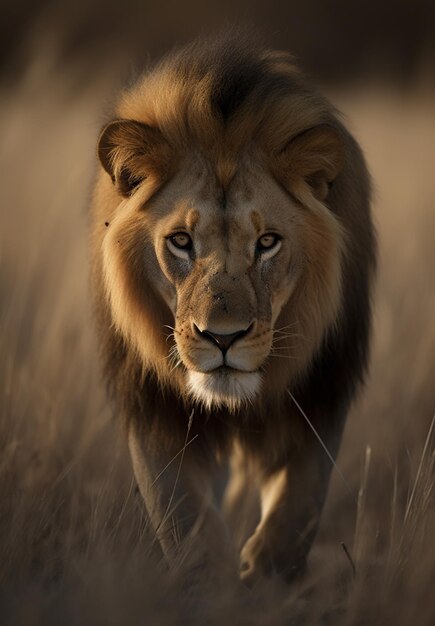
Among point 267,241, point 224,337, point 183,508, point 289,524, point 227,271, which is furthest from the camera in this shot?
point 289,524

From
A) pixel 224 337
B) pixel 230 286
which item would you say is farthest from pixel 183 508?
pixel 230 286

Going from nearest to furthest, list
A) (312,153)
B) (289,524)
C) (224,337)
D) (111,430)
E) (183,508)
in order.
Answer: (224,337), (312,153), (183,508), (289,524), (111,430)

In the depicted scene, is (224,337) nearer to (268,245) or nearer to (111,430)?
(268,245)

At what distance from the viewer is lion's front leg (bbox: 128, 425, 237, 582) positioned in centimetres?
477

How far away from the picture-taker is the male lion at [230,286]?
4445 mm

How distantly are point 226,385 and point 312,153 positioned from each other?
103 centimetres

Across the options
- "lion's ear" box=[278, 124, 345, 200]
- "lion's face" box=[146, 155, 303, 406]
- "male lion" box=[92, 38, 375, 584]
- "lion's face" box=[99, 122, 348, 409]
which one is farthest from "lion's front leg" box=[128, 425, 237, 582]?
"lion's ear" box=[278, 124, 345, 200]

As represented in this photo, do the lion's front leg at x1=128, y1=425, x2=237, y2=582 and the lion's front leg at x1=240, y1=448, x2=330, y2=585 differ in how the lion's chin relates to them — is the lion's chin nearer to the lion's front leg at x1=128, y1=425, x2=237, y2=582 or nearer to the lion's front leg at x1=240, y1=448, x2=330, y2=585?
the lion's front leg at x1=128, y1=425, x2=237, y2=582

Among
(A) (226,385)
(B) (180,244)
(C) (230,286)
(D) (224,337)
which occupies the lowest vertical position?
(A) (226,385)

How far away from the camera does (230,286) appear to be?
4.31 meters

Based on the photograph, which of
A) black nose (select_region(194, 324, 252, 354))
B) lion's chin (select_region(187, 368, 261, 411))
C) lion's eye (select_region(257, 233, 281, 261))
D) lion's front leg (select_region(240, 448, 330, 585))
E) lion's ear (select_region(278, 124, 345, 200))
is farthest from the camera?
lion's front leg (select_region(240, 448, 330, 585))

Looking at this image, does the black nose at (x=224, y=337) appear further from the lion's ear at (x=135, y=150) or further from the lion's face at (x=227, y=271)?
the lion's ear at (x=135, y=150)

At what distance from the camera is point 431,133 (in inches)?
423

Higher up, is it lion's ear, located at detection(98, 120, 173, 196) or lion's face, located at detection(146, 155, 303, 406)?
lion's ear, located at detection(98, 120, 173, 196)
